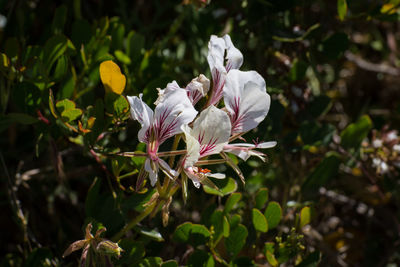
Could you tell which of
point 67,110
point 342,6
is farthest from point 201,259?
point 342,6

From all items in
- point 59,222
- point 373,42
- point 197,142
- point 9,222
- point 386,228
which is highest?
point 197,142

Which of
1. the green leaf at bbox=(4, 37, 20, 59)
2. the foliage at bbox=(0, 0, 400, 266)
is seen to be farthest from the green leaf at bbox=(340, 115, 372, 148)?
the green leaf at bbox=(4, 37, 20, 59)

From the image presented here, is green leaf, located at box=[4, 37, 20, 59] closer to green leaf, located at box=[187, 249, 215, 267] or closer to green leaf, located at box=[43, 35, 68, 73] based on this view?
green leaf, located at box=[43, 35, 68, 73]

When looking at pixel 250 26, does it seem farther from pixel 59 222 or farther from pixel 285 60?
pixel 59 222

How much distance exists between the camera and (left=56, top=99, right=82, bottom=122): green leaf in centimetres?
110

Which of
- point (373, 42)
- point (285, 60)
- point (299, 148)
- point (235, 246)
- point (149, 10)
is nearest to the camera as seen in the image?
point (235, 246)

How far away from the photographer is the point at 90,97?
1.43 metres

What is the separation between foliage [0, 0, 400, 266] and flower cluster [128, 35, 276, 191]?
0.15 ft

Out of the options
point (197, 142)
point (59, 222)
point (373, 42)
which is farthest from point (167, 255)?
point (373, 42)

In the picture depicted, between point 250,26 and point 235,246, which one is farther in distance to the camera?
point 250,26

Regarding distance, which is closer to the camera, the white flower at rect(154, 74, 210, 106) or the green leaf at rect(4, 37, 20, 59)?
the white flower at rect(154, 74, 210, 106)

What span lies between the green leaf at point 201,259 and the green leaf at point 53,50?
62 cm

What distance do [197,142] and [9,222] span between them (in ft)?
4.20

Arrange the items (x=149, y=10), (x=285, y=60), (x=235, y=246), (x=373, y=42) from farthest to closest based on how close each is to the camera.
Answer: (x=373, y=42) < (x=149, y=10) < (x=285, y=60) < (x=235, y=246)
